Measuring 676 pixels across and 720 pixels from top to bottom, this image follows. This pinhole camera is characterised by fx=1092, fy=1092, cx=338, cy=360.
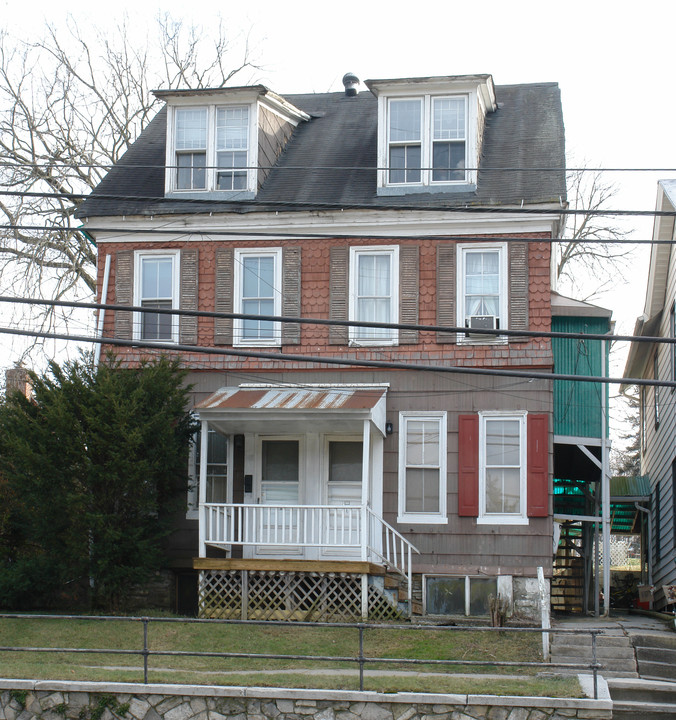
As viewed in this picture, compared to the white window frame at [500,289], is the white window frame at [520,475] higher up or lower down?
lower down

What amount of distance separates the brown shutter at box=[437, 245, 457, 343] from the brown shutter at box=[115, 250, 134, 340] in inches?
210

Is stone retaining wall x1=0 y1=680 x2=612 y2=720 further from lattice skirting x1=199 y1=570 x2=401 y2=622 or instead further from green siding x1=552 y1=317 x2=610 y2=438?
green siding x1=552 y1=317 x2=610 y2=438

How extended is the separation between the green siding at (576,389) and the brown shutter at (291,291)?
440 centimetres

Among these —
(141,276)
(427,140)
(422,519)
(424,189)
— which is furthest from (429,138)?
(422,519)

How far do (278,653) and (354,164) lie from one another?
31.2 ft

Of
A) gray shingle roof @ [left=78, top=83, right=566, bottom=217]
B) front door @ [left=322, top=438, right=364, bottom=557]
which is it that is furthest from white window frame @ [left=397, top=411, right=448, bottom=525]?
gray shingle roof @ [left=78, top=83, right=566, bottom=217]

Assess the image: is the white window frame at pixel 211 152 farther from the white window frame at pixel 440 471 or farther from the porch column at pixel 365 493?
the porch column at pixel 365 493

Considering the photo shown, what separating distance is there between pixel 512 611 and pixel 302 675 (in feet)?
17.7

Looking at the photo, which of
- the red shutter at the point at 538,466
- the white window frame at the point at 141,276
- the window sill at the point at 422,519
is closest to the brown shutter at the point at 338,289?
the white window frame at the point at 141,276

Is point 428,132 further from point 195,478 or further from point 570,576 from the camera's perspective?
point 570,576

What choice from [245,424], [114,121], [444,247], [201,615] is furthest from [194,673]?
[114,121]

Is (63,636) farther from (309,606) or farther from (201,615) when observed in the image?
(309,606)

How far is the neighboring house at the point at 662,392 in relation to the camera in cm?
1920

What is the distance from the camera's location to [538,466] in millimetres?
17219
